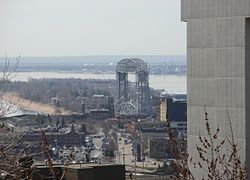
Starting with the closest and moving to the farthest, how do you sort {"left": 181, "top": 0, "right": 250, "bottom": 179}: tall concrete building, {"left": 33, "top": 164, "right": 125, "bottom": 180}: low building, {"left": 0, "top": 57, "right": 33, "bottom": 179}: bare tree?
{"left": 0, "top": 57, "right": 33, "bottom": 179}: bare tree, {"left": 33, "top": 164, "right": 125, "bottom": 180}: low building, {"left": 181, "top": 0, "right": 250, "bottom": 179}: tall concrete building

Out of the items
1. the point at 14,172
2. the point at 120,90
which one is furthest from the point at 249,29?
the point at 120,90

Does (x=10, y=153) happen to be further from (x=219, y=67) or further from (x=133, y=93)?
(x=133, y=93)

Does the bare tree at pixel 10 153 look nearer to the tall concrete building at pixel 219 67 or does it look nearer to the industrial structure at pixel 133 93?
the tall concrete building at pixel 219 67

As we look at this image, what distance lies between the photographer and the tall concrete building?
31.5ft

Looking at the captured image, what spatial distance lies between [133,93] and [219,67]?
1916 inches

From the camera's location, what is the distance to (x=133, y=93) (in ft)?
192

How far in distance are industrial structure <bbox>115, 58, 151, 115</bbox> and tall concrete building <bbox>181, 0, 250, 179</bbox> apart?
141 feet

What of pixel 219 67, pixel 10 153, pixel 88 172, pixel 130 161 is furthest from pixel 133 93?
pixel 10 153

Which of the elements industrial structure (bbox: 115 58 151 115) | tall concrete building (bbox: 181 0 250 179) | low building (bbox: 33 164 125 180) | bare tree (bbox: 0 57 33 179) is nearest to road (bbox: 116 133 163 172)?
tall concrete building (bbox: 181 0 250 179)

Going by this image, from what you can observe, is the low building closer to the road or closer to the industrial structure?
the road

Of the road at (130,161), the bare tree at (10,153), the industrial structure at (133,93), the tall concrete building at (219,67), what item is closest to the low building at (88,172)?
the bare tree at (10,153)

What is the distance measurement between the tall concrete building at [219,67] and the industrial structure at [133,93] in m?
42.9

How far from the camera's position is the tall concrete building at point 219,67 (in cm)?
959

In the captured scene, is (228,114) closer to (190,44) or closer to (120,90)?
(190,44)
